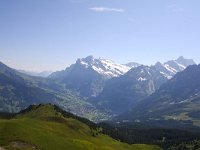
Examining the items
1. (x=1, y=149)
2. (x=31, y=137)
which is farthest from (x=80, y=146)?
(x=1, y=149)

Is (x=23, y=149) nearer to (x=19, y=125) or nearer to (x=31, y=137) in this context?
(x=31, y=137)

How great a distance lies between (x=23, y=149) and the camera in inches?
4601

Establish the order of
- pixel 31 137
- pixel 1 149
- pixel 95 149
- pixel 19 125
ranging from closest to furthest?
1. pixel 1 149
2. pixel 31 137
3. pixel 19 125
4. pixel 95 149

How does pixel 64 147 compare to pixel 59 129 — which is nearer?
pixel 64 147

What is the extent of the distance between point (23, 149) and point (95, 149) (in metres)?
39.3

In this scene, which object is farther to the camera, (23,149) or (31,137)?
(31,137)

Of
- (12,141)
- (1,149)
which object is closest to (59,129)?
(12,141)

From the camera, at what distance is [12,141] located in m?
121

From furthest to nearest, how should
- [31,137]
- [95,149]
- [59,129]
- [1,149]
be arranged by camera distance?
[59,129]
[95,149]
[31,137]
[1,149]

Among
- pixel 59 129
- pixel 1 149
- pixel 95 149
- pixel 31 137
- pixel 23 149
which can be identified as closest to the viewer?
pixel 1 149

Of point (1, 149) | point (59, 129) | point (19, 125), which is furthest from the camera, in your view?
point (59, 129)

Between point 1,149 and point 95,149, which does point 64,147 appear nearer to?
point 95,149

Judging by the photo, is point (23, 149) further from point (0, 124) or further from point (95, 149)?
point (95, 149)

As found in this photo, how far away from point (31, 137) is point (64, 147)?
12.5 meters
